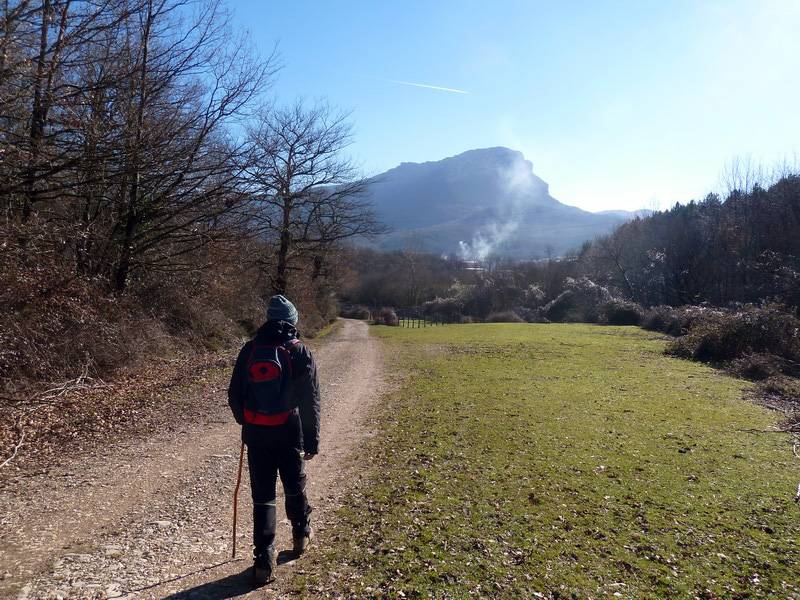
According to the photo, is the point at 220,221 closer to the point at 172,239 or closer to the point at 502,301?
the point at 172,239

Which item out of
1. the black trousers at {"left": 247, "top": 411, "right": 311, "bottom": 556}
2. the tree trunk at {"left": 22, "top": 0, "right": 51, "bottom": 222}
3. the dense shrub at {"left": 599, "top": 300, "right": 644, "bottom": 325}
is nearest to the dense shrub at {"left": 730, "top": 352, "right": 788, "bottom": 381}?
the black trousers at {"left": 247, "top": 411, "right": 311, "bottom": 556}

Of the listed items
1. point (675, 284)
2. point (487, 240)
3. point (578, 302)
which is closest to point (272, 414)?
point (578, 302)

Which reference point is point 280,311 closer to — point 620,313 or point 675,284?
point 620,313

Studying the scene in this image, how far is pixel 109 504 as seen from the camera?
552 cm

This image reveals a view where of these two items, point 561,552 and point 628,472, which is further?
point 628,472

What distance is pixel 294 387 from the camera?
435cm

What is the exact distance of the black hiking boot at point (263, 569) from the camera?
13.6 ft

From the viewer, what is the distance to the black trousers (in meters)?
4.23

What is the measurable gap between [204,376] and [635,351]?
1923cm

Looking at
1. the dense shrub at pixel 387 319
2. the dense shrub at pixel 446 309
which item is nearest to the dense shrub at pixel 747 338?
the dense shrub at pixel 387 319

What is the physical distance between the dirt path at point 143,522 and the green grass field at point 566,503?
2.20ft

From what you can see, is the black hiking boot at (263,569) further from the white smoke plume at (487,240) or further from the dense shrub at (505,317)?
the white smoke plume at (487,240)

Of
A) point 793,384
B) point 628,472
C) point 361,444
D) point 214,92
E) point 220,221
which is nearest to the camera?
point 628,472

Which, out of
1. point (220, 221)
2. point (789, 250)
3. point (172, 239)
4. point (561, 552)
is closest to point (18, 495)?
point (561, 552)
